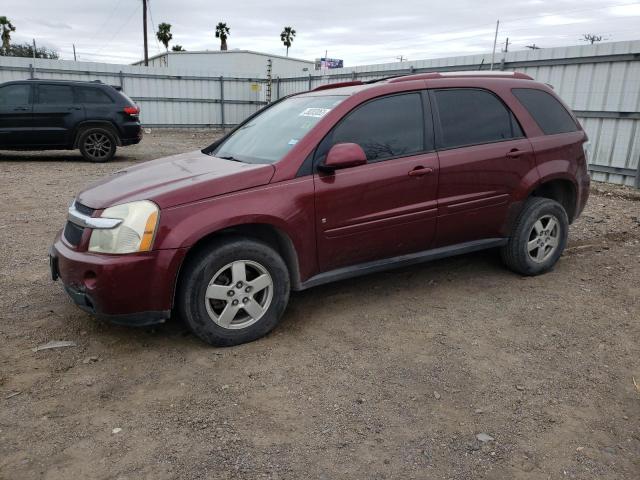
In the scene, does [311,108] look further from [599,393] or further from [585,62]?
[585,62]

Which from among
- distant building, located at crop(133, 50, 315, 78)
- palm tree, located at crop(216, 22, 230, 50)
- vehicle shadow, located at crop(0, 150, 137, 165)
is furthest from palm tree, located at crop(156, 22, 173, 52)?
vehicle shadow, located at crop(0, 150, 137, 165)

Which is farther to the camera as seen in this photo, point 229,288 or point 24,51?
point 24,51

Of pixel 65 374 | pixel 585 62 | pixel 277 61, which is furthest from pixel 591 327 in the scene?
pixel 277 61

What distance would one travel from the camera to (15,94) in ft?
35.3

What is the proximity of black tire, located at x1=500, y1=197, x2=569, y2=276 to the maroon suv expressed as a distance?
13 millimetres

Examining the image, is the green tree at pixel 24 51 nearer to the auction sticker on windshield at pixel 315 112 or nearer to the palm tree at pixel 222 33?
the palm tree at pixel 222 33

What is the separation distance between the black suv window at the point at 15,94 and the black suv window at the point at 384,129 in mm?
9797

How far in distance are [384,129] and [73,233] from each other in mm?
2260

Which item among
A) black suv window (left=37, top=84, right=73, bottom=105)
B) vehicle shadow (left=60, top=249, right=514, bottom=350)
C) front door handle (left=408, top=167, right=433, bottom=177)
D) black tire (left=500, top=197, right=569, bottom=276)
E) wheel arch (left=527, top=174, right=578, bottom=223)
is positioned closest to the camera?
vehicle shadow (left=60, top=249, right=514, bottom=350)

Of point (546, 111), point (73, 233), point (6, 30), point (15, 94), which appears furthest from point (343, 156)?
point (6, 30)

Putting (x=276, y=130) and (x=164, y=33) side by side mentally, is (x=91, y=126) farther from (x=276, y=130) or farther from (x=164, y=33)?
(x=164, y=33)

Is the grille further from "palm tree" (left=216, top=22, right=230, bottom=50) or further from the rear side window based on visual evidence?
"palm tree" (left=216, top=22, right=230, bottom=50)

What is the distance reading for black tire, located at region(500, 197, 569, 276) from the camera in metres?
4.42

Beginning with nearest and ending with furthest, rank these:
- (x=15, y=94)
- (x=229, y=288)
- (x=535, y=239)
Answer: (x=229, y=288)
(x=535, y=239)
(x=15, y=94)
